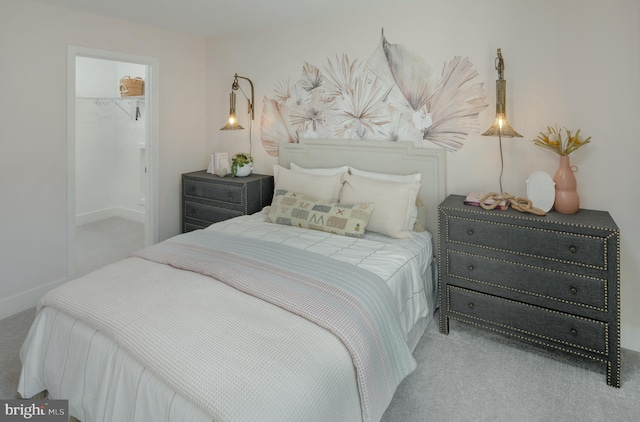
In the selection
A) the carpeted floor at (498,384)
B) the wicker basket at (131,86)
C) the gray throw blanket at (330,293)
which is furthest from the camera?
the wicker basket at (131,86)

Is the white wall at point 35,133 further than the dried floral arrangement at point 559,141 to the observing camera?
Yes

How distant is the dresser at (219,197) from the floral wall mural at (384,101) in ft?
1.86

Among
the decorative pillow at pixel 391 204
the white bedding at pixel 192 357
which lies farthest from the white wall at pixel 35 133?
the decorative pillow at pixel 391 204

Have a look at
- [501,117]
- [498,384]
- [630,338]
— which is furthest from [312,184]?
[630,338]

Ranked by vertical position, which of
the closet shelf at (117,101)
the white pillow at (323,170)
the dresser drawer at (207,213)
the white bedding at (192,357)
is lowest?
the white bedding at (192,357)

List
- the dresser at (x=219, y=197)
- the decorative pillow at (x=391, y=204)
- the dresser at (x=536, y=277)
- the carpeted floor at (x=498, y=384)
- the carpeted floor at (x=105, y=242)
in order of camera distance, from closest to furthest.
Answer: the carpeted floor at (x=498, y=384), the dresser at (x=536, y=277), the decorative pillow at (x=391, y=204), the dresser at (x=219, y=197), the carpeted floor at (x=105, y=242)

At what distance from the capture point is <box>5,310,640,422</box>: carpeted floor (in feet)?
6.00

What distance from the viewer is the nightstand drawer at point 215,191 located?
352 centimetres

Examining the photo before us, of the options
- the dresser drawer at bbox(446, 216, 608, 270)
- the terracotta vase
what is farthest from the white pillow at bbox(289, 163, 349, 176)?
the terracotta vase

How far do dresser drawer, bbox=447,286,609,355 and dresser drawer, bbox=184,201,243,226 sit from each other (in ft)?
6.92

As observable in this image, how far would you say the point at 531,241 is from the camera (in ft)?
7.14

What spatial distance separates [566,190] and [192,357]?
2.26 meters

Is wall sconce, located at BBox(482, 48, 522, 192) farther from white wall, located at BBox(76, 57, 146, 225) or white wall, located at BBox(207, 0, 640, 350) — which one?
white wall, located at BBox(76, 57, 146, 225)

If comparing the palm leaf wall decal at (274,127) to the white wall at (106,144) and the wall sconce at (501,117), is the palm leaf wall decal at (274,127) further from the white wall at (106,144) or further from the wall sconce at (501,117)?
the white wall at (106,144)
